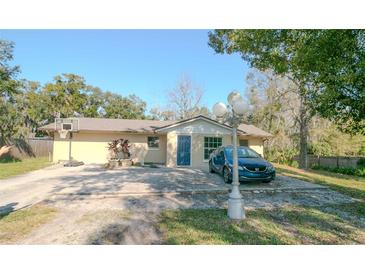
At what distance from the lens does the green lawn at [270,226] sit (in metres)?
4.31

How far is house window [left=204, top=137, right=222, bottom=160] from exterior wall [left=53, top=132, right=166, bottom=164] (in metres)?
3.42

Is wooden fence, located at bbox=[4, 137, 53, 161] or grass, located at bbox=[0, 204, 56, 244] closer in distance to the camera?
grass, located at bbox=[0, 204, 56, 244]

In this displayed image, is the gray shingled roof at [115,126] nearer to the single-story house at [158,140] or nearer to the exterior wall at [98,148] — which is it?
the single-story house at [158,140]

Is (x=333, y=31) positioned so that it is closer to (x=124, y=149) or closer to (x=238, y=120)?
(x=238, y=120)

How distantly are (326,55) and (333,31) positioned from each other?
64 cm

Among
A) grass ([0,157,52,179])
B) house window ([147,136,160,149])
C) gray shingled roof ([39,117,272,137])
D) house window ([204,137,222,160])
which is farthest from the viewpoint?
house window ([147,136,160,149])

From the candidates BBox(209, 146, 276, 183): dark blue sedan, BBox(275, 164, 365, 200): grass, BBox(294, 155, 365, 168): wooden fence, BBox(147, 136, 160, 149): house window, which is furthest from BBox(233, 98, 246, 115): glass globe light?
BBox(294, 155, 365, 168): wooden fence

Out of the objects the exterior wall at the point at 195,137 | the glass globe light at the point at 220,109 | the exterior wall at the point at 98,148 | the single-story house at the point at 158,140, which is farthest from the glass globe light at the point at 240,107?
the exterior wall at the point at 98,148

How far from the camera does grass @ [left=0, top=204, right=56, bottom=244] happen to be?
14.3ft

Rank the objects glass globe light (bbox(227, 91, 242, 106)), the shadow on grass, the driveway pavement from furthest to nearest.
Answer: the shadow on grass
glass globe light (bbox(227, 91, 242, 106))
the driveway pavement

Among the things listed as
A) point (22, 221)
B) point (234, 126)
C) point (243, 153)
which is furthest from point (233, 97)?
point (22, 221)

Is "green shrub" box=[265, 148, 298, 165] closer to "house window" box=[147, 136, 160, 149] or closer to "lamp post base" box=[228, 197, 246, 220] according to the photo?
"house window" box=[147, 136, 160, 149]
